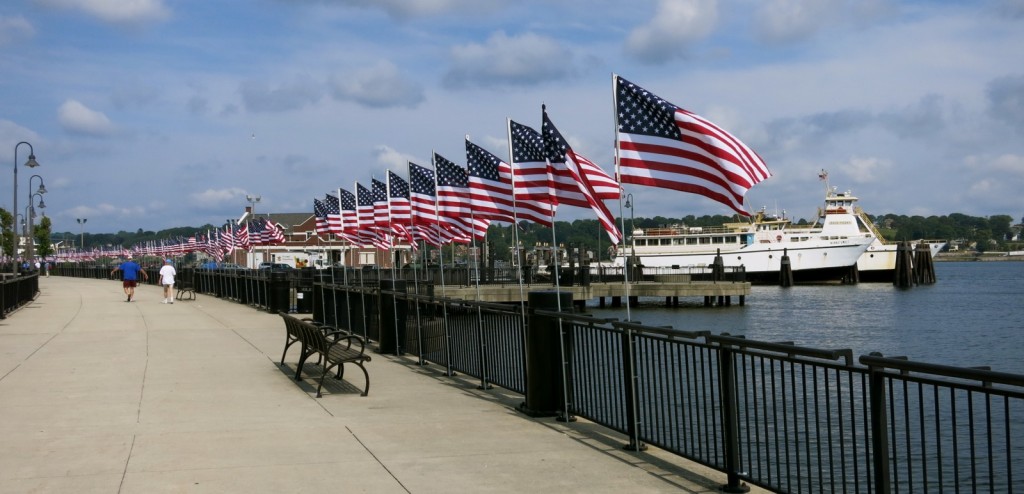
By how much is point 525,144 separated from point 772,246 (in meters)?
92.3

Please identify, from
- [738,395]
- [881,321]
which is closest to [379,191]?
[738,395]

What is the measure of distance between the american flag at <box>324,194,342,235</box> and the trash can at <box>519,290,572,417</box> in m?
21.3

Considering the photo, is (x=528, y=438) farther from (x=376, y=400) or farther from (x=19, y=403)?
(x=19, y=403)

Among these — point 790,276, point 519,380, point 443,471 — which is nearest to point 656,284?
point 790,276

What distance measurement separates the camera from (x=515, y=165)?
47.5ft

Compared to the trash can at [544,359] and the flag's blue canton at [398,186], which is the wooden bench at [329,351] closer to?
the trash can at [544,359]

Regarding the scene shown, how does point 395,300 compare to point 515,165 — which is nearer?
point 515,165

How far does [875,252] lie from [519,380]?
10561 cm

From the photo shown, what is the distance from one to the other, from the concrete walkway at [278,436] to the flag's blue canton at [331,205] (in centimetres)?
1912

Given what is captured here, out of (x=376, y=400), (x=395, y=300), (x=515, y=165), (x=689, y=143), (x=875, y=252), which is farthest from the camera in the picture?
(x=875, y=252)

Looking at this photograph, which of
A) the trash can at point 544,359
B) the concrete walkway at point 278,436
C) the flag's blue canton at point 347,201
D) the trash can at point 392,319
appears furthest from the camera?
the flag's blue canton at point 347,201

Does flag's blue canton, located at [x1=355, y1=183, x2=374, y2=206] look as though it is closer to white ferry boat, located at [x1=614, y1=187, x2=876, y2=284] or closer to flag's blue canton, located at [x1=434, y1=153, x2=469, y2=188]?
flag's blue canton, located at [x1=434, y1=153, x2=469, y2=188]

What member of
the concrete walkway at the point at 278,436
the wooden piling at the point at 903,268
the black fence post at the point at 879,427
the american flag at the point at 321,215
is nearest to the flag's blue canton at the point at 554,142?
the concrete walkway at the point at 278,436

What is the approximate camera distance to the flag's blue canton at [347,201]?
104 ft
